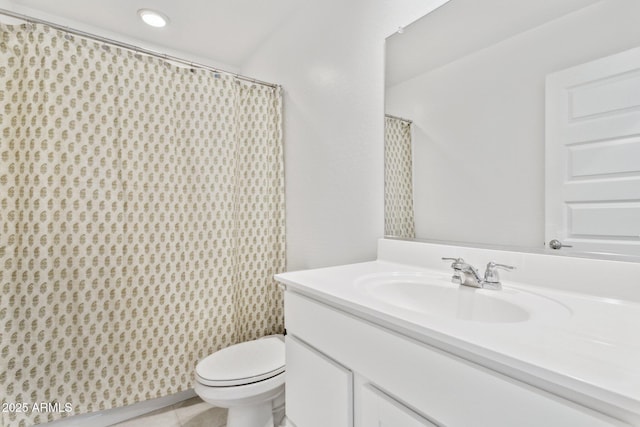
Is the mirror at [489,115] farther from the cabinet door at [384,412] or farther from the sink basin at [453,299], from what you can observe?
the cabinet door at [384,412]

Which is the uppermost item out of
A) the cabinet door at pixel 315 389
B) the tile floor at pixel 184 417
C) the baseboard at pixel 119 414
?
the cabinet door at pixel 315 389

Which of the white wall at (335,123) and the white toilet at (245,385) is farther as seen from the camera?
the white wall at (335,123)

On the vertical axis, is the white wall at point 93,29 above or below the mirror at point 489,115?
A: above

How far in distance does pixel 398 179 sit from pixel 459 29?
59cm

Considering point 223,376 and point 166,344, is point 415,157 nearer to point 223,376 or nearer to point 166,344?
point 223,376

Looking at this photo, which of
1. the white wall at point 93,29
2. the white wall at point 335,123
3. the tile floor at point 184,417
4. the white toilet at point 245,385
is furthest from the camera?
the white wall at point 93,29

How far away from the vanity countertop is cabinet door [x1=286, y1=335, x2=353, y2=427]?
18 centimetres

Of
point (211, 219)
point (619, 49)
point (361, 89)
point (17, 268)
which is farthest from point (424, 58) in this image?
point (17, 268)

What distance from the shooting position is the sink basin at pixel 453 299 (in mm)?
702

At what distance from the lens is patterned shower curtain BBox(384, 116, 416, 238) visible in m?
1.22

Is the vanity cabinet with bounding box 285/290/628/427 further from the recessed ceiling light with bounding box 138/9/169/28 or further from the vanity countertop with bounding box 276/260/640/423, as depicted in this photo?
the recessed ceiling light with bounding box 138/9/169/28

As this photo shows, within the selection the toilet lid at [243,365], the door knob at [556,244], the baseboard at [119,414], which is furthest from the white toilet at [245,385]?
the door knob at [556,244]

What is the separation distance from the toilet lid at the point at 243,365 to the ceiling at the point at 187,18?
201 centimetres

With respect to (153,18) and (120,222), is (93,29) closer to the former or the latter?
(153,18)
